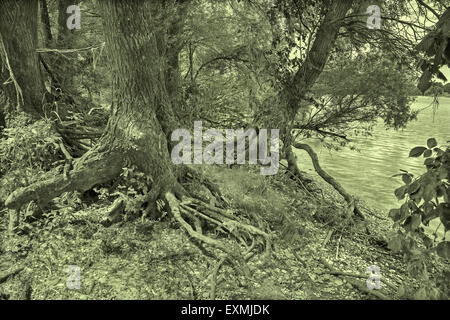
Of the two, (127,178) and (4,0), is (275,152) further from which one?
(4,0)

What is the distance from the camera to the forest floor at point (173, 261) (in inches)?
141

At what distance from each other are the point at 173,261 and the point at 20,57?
11.5 ft

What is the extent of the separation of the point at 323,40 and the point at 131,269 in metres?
4.65

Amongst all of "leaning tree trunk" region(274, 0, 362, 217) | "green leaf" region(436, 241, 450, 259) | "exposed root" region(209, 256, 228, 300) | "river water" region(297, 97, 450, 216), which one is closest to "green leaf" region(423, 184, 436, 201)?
"green leaf" region(436, 241, 450, 259)

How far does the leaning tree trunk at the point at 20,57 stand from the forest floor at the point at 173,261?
5.14ft

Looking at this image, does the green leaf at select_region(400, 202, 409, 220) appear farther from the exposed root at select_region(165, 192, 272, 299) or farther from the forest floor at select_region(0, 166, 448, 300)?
the exposed root at select_region(165, 192, 272, 299)

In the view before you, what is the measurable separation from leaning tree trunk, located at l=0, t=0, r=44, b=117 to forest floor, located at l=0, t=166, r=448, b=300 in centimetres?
157

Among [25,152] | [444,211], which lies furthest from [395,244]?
[25,152]

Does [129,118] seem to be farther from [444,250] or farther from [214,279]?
[444,250]

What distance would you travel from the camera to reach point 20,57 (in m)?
4.82

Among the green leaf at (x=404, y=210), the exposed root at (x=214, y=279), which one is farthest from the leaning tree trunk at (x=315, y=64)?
the green leaf at (x=404, y=210)

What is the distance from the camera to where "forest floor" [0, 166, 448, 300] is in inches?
141
